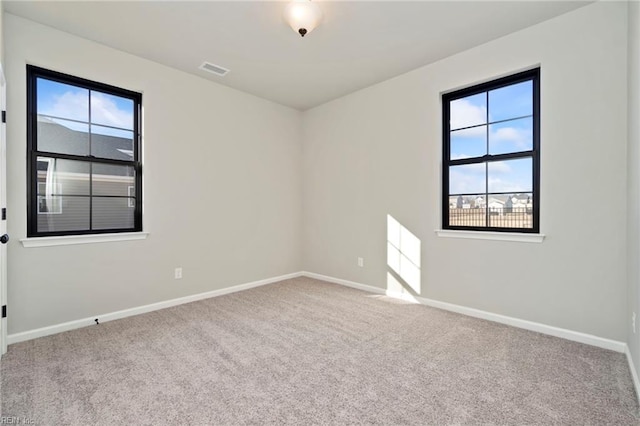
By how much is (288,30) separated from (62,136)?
7.85ft

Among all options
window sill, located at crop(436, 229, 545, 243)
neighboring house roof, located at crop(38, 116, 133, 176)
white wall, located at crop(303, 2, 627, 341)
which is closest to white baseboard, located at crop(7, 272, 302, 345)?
neighboring house roof, located at crop(38, 116, 133, 176)

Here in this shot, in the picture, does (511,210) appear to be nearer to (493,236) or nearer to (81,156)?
(493,236)

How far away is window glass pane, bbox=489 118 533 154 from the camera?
2930 mm

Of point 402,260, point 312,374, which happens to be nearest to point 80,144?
point 312,374

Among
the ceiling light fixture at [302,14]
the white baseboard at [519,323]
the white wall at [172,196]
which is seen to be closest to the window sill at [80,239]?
the white wall at [172,196]

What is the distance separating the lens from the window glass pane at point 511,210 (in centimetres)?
292

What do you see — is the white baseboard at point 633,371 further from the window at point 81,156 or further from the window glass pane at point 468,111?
the window at point 81,156

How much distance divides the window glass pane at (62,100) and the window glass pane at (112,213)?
841 mm

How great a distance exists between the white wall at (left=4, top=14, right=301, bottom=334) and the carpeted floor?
1.47 feet

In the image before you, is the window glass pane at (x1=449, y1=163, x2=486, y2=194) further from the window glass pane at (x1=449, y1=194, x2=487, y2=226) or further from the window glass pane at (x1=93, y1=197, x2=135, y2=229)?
the window glass pane at (x1=93, y1=197, x2=135, y2=229)

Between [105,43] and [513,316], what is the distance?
4.83 meters

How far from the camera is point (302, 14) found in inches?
95.4

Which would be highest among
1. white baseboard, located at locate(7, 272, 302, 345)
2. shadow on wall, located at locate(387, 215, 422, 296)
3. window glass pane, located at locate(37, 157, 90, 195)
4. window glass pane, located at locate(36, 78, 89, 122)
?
window glass pane, located at locate(36, 78, 89, 122)

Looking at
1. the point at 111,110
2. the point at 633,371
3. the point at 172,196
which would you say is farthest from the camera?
the point at 172,196
